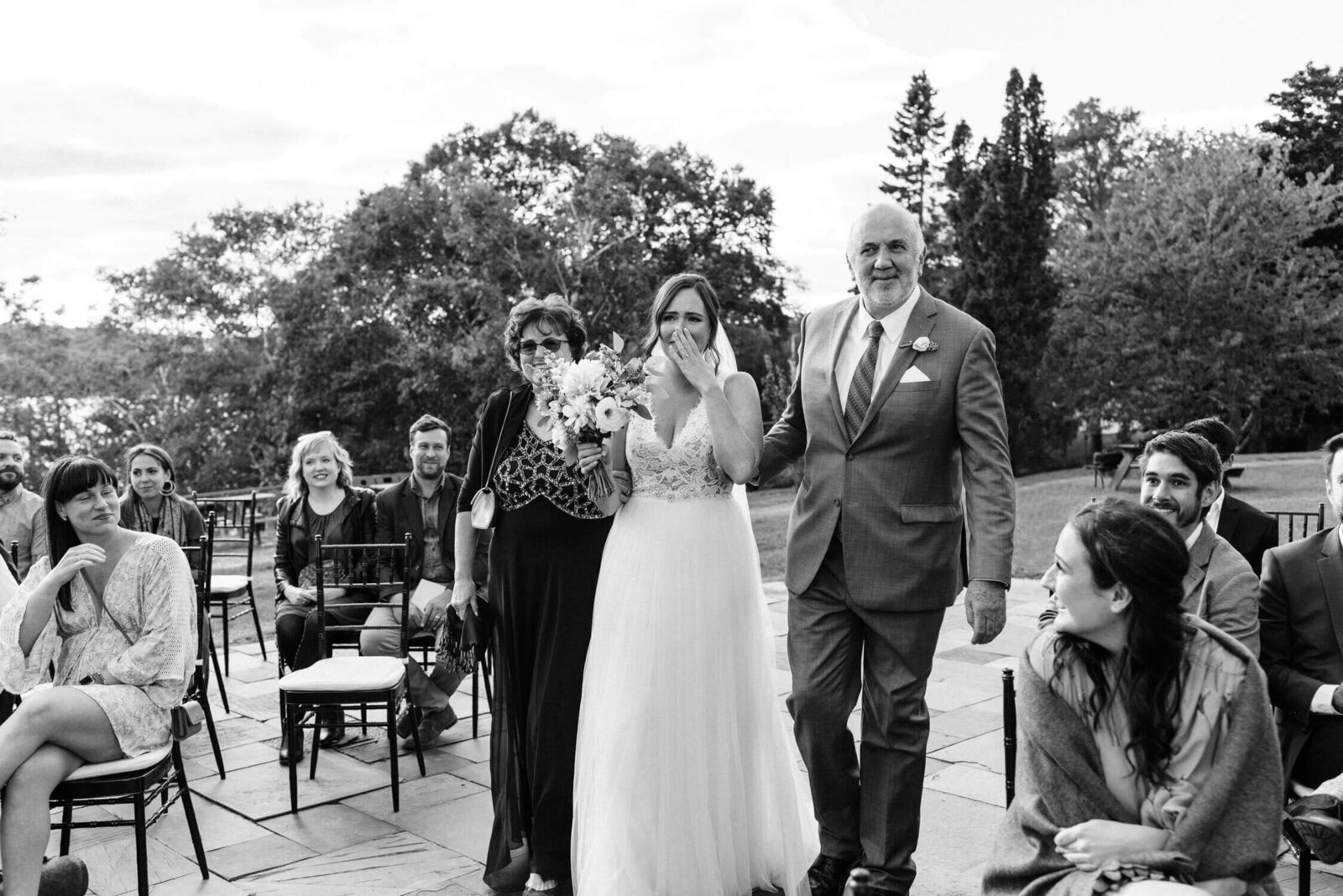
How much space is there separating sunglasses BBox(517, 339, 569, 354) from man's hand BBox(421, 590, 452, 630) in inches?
83.5

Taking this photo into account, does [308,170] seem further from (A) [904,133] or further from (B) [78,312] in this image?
(A) [904,133]

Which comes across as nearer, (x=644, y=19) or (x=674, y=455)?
(x=674, y=455)

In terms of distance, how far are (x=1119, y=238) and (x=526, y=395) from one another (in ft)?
74.5

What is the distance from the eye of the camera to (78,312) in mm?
24922

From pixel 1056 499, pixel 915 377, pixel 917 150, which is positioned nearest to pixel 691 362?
pixel 915 377

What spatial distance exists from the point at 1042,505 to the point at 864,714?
48.1 ft

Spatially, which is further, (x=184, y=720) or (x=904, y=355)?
(x=184, y=720)

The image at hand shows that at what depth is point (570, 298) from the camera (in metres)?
21.7

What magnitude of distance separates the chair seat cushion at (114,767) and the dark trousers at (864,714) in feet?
6.79

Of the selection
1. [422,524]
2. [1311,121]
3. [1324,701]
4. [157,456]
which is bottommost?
[1324,701]

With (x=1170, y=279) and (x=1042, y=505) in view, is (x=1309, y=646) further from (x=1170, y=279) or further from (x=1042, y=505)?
(x=1170, y=279)

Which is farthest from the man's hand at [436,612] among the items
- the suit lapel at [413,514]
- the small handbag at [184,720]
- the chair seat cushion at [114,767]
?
the chair seat cushion at [114,767]

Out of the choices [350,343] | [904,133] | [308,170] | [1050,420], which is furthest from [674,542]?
[904,133]

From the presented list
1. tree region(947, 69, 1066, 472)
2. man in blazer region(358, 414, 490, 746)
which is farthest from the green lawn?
tree region(947, 69, 1066, 472)
